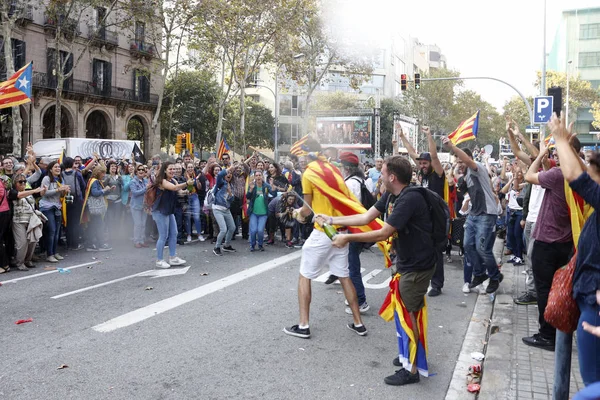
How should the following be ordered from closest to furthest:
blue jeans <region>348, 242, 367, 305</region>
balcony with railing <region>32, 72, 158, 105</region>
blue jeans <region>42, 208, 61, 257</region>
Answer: blue jeans <region>348, 242, 367, 305</region>
blue jeans <region>42, 208, 61, 257</region>
balcony with railing <region>32, 72, 158, 105</region>

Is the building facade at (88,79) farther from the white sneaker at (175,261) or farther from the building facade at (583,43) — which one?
the building facade at (583,43)

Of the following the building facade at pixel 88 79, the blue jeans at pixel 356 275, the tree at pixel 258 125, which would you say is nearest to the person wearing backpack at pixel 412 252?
the blue jeans at pixel 356 275

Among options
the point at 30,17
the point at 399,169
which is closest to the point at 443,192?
the point at 399,169

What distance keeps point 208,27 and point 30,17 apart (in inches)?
464

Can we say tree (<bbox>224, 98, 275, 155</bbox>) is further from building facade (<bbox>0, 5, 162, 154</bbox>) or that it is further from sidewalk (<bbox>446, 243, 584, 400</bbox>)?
sidewalk (<bbox>446, 243, 584, 400</bbox>)

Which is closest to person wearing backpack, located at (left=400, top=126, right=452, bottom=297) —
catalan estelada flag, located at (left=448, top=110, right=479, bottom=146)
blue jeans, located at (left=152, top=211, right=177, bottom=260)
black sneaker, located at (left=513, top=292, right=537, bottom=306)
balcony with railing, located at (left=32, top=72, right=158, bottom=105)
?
black sneaker, located at (left=513, top=292, right=537, bottom=306)

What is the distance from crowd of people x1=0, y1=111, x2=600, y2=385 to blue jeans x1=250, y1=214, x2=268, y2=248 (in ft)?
0.07

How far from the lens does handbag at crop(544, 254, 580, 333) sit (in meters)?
2.96

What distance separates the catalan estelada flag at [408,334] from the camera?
4.22m

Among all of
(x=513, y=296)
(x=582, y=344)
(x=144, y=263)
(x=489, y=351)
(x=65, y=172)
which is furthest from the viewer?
(x=65, y=172)

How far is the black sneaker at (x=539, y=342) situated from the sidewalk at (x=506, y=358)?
0.06 m

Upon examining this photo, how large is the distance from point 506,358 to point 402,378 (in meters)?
1.13

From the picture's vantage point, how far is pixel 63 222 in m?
10.6

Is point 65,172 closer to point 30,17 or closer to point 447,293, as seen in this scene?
point 447,293
